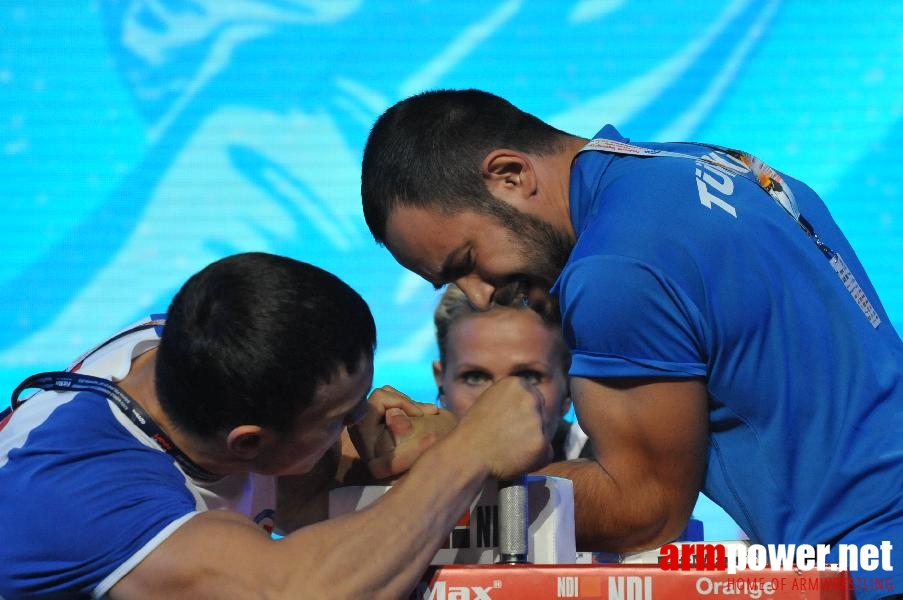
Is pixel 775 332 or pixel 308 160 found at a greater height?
pixel 308 160

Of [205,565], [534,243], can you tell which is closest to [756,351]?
[534,243]

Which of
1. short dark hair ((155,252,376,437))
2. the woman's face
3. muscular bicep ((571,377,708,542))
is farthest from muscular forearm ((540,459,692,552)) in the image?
the woman's face

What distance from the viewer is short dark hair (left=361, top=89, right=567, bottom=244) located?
2160 millimetres

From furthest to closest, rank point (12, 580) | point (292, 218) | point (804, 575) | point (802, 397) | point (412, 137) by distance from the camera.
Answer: point (292, 218), point (412, 137), point (802, 397), point (12, 580), point (804, 575)

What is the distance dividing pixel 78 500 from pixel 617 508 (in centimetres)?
84

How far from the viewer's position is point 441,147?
2.23 metres

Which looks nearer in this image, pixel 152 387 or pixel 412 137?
pixel 152 387

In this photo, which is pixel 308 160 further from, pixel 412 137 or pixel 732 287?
pixel 732 287

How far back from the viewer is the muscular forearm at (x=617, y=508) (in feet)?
5.89

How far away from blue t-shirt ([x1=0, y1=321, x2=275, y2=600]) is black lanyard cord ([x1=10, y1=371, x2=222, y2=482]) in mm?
21

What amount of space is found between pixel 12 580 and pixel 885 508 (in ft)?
4.36

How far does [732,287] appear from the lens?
5.77ft

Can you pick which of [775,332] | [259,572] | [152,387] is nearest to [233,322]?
[152,387]

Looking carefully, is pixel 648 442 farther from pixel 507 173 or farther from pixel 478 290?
pixel 507 173
